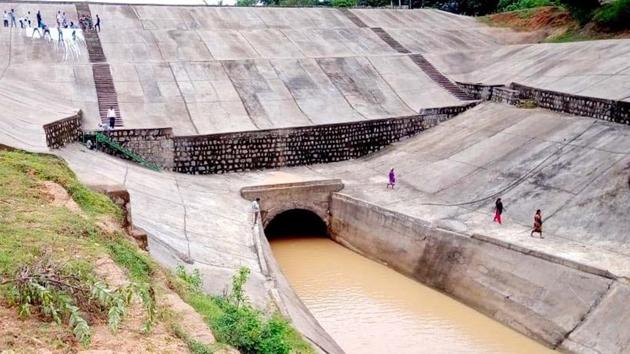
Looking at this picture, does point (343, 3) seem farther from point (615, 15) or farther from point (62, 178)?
point (62, 178)

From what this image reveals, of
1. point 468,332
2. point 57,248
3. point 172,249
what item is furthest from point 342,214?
point 57,248

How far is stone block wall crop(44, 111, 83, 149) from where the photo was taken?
17.5 metres

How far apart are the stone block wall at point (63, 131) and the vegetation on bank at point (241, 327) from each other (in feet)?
31.4

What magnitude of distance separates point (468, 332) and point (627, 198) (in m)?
4.91

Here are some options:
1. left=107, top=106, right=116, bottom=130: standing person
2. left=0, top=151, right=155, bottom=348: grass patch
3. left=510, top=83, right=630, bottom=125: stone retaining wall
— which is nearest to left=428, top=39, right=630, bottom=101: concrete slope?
left=510, top=83, right=630, bottom=125: stone retaining wall

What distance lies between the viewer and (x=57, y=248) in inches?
290

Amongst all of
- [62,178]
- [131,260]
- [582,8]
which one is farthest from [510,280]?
[582,8]

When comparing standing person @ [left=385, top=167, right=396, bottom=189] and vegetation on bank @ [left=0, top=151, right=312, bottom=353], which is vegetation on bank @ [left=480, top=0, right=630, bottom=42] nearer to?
standing person @ [left=385, top=167, right=396, bottom=189]

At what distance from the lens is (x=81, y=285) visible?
6.35m

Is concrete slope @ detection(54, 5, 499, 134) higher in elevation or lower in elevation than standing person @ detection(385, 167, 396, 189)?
higher

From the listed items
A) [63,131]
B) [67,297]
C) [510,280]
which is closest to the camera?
[67,297]

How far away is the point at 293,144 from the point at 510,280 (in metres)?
10.9

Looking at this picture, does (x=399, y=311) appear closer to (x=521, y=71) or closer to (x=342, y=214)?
(x=342, y=214)

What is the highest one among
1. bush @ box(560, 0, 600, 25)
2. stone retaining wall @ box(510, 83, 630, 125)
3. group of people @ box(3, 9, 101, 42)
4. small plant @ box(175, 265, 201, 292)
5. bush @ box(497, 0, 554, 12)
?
bush @ box(497, 0, 554, 12)
